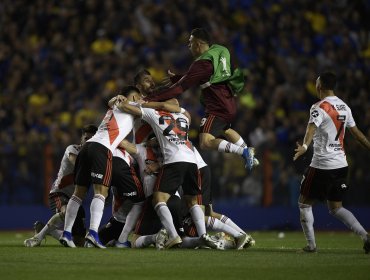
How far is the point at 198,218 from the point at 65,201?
2289 mm

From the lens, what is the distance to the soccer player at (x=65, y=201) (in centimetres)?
1274

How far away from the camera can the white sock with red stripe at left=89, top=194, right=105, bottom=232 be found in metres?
11.9

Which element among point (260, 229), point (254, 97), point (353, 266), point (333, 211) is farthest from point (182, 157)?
point (254, 97)

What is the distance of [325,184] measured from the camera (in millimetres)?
11641

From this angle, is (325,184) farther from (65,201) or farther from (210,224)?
(65,201)

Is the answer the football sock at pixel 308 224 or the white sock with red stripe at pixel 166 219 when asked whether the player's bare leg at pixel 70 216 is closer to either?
the white sock with red stripe at pixel 166 219

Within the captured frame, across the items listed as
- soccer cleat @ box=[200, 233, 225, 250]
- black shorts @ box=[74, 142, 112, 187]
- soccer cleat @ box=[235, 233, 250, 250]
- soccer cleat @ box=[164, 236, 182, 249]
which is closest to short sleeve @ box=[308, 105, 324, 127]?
soccer cleat @ box=[235, 233, 250, 250]

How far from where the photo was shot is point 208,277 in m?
8.89

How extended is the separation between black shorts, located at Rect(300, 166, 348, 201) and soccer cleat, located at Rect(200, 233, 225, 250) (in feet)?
4.00

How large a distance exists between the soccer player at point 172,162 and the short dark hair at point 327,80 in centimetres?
181

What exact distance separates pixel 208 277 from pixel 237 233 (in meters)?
3.38

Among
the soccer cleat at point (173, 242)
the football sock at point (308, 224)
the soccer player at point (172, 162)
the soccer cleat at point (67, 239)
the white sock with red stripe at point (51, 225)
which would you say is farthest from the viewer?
the white sock with red stripe at point (51, 225)

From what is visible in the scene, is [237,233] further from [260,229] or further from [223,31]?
[223,31]

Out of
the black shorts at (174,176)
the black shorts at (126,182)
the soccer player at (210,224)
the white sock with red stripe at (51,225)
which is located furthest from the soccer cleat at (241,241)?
the white sock with red stripe at (51,225)
